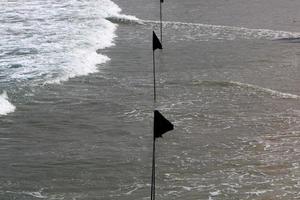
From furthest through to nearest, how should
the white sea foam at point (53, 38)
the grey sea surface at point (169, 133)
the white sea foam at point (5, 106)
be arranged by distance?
the white sea foam at point (53, 38), the white sea foam at point (5, 106), the grey sea surface at point (169, 133)

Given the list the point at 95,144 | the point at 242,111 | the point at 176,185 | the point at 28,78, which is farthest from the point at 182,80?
the point at 176,185

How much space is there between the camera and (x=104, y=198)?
9.76 metres

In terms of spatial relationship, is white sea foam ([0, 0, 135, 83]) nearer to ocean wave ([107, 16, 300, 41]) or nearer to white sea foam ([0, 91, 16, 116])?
white sea foam ([0, 91, 16, 116])

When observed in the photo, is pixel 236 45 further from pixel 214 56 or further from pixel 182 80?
pixel 182 80

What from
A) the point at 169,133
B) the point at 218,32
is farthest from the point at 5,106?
the point at 218,32

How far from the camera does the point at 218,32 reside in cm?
2503

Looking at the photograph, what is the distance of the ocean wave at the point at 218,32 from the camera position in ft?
78.2

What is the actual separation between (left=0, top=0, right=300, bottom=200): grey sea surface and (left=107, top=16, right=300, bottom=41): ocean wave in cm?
171

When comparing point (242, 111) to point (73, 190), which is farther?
point (242, 111)

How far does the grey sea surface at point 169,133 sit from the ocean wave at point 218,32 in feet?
5.60

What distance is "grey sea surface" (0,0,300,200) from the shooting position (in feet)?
33.7

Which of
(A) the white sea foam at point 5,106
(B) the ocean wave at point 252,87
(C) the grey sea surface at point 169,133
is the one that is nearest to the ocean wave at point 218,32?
(C) the grey sea surface at point 169,133

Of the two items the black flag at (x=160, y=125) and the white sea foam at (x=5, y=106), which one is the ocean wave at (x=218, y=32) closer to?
the white sea foam at (x=5, y=106)

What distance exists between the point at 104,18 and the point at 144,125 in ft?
53.0
